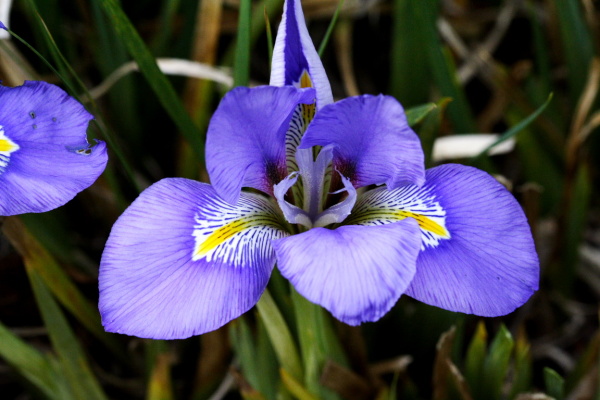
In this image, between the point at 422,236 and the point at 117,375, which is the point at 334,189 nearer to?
the point at 422,236

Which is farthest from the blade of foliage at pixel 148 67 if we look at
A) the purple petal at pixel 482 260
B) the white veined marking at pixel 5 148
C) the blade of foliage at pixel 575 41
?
the blade of foliage at pixel 575 41

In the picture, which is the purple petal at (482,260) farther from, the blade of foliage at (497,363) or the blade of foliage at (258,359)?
the blade of foliage at (258,359)

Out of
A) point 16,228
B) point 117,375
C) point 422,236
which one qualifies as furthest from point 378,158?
point 117,375

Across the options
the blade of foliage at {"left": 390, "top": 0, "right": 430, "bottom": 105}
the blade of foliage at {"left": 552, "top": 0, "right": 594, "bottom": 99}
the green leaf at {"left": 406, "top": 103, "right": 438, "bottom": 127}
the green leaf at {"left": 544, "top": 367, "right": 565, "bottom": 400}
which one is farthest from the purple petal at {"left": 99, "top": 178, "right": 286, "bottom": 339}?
the blade of foliage at {"left": 552, "top": 0, "right": 594, "bottom": 99}

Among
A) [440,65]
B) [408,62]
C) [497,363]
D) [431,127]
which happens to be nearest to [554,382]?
[497,363]

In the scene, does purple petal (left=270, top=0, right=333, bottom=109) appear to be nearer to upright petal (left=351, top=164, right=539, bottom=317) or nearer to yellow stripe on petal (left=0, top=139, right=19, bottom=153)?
upright petal (left=351, top=164, right=539, bottom=317)
